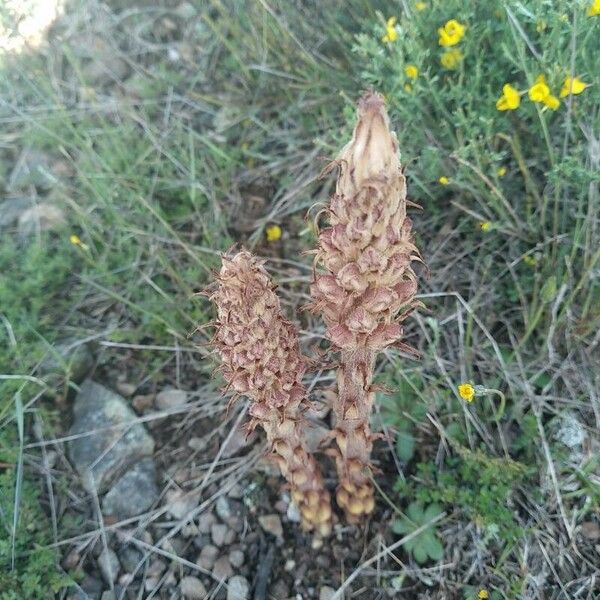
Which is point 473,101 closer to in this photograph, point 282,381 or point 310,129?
point 310,129

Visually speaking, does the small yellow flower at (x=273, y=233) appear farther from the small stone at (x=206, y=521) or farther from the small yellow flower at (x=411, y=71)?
the small stone at (x=206, y=521)

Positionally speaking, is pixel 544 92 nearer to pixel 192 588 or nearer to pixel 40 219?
pixel 192 588

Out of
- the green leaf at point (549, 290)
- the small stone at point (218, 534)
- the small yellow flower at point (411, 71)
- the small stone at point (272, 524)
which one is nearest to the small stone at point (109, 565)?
the small stone at point (218, 534)

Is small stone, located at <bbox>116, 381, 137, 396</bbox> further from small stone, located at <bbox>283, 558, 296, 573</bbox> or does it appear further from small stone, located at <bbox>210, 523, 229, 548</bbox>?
small stone, located at <bbox>283, 558, 296, 573</bbox>

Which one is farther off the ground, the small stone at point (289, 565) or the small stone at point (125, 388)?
the small stone at point (125, 388)

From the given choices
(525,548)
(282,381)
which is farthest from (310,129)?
(525,548)

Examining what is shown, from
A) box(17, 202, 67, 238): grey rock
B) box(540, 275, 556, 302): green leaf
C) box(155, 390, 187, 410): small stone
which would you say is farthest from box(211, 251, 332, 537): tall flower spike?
box(17, 202, 67, 238): grey rock
